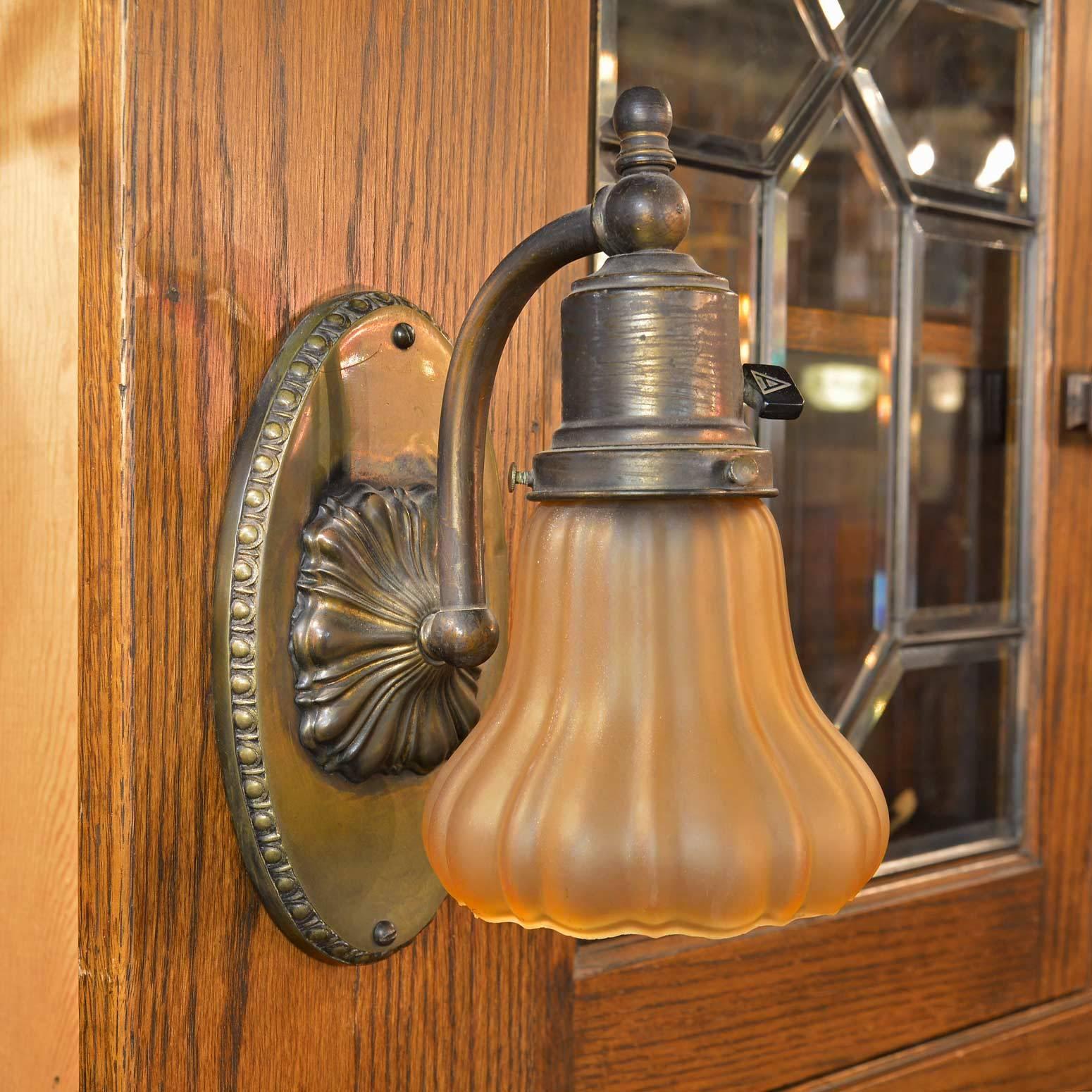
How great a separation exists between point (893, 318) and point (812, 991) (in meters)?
0.35

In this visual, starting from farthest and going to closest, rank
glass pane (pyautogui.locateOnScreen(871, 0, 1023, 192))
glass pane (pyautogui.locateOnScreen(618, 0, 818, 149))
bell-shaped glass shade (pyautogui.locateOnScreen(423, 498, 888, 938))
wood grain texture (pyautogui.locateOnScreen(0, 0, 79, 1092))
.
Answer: glass pane (pyautogui.locateOnScreen(871, 0, 1023, 192)) < glass pane (pyautogui.locateOnScreen(618, 0, 818, 149)) < wood grain texture (pyautogui.locateOnScreen(0, 0, 79, 1092)) < bell-shaped glass shade (pyautogui.locateOnScreen(423, 498, 888, 938))

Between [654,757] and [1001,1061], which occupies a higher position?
[654,757]

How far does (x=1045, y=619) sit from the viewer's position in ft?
2.39

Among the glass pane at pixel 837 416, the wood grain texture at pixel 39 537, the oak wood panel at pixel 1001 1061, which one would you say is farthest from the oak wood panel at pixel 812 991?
the wood grain texture at pixel 39 537

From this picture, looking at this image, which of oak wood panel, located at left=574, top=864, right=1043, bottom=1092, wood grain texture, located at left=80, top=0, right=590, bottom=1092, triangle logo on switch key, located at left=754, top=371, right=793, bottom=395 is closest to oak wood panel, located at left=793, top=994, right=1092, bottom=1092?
oak wood panel, located at left=574, top=864, right=1043, bottom=1092

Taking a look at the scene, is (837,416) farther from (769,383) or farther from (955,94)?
(769,383)

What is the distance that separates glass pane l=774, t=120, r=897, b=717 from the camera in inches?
24.6

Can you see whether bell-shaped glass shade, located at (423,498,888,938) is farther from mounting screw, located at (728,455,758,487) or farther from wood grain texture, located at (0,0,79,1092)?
wood grain texture, located at (0,0,79,1092)

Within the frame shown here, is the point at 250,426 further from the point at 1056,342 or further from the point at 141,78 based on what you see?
the point at 1056,342

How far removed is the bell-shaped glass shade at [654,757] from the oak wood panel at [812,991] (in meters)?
0.28

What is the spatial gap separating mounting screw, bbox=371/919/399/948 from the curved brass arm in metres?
0.13

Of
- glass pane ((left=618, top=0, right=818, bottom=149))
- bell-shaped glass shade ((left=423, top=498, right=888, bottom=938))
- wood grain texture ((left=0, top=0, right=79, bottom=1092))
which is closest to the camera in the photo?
bell-shaped glass shade ((left=423, top=498, right=888, bottom=938))

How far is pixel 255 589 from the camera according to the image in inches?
15.3

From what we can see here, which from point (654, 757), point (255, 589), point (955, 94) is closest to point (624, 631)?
point (654, 757)
